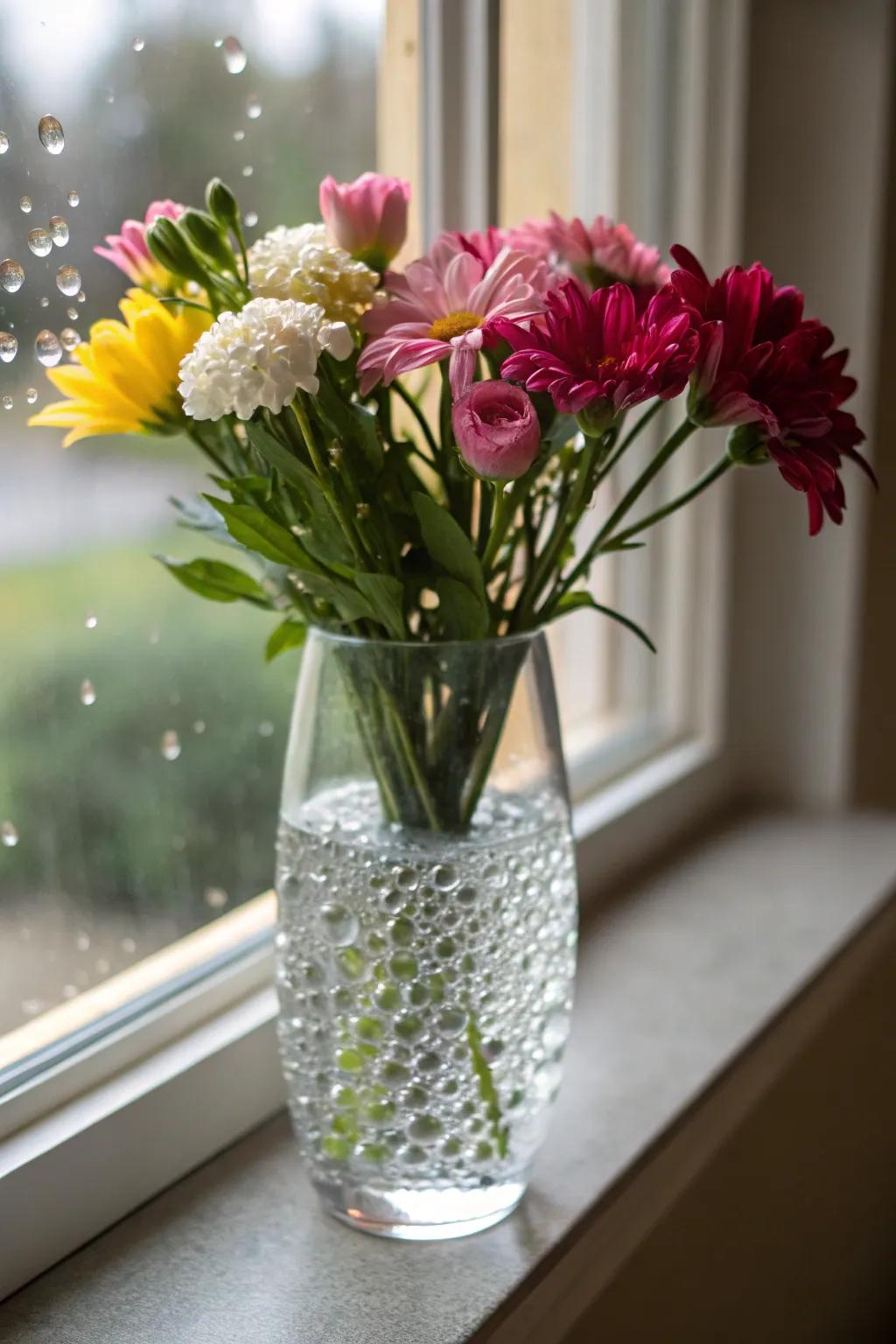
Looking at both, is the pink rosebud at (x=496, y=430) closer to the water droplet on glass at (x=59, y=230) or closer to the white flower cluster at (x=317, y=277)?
the white flower cluster at (x=317, y=277)

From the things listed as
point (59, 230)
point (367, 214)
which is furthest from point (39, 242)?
point (367, 214)

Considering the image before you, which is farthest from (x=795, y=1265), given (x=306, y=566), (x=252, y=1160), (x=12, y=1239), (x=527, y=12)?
(x=527, y=12)

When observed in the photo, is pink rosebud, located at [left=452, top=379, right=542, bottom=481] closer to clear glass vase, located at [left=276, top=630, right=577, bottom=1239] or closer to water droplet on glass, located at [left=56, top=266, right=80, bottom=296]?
clear glass vase, located at [left=276, top=630, right=577, bottom=1239]

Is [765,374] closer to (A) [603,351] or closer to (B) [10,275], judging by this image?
(A) [603,351]

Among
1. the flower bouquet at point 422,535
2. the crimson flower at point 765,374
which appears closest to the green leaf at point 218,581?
the flower bouquet at point 422,535

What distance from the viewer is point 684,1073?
899mm

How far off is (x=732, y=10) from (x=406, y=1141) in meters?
0.98

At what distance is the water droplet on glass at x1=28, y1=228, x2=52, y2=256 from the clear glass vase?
8.8 inches

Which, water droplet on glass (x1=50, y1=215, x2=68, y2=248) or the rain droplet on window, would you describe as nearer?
water droplet on glass (x1=50, y1=215, x2=68, y2=248)

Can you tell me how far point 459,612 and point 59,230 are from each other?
270 millimetres

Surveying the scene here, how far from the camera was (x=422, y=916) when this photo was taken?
0.64m

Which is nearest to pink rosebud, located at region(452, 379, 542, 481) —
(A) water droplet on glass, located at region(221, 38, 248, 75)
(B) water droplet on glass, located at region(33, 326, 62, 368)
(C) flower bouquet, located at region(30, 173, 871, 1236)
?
(C) flower bouquet, located at region(30, 173, 871, 1236)

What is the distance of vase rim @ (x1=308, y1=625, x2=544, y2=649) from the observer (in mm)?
622

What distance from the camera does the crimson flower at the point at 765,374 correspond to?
21.6 inches
